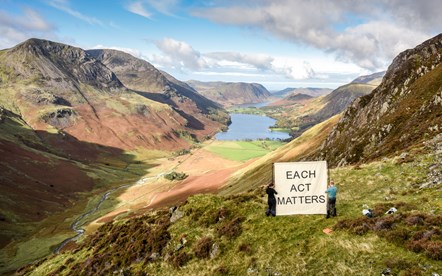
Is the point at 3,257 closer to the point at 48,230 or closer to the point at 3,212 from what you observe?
the point at 48,230

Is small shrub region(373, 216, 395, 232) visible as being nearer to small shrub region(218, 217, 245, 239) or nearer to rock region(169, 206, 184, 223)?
small shrub region(218, 217, 245, 239)

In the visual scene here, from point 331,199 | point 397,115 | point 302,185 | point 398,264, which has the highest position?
point 397,115

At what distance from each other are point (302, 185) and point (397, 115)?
142ft

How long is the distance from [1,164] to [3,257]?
7474cm

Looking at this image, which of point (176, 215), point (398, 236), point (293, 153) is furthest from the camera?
point (293, 153)

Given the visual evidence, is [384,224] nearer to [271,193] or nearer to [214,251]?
[271,193]

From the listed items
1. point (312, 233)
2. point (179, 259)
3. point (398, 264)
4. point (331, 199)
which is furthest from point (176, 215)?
point (398, 264)

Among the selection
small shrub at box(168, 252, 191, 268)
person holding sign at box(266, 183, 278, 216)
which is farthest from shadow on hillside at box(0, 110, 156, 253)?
person holding sign at box(266, 183, 278, 216)

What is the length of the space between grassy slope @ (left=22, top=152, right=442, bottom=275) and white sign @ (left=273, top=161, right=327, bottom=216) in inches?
42.1

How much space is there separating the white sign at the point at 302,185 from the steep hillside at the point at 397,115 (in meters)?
22.8

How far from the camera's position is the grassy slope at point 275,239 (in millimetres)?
20578

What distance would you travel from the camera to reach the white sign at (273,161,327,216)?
2634 cm

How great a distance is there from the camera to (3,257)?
7362cm

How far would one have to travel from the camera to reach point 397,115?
60.5 metres
